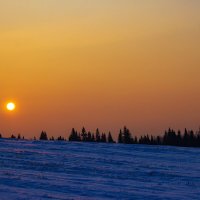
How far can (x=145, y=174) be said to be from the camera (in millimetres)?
19172

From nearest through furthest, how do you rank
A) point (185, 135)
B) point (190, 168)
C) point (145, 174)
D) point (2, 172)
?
point (2, 172) < point (145, 174) < point (190, 168) < point (185, 135)

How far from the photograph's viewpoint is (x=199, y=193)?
15625 mm

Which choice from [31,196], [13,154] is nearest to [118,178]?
[31,196]

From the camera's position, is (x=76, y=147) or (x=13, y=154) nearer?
(x=13, y=154)

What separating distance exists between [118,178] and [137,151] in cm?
1099

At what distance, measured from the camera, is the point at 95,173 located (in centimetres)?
1841

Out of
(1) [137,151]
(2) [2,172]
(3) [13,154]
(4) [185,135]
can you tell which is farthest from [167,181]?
(4) [185,135]

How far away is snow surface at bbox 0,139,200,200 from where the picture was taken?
14078mm

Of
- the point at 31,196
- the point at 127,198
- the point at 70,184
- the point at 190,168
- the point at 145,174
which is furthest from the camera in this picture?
the point at 190,168

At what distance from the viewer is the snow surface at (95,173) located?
14078 mm

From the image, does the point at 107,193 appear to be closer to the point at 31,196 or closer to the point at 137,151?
the point at 31,196

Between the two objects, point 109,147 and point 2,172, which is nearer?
point 2,172

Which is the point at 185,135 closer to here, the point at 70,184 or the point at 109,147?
the point at 109,147

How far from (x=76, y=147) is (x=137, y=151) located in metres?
3.49
